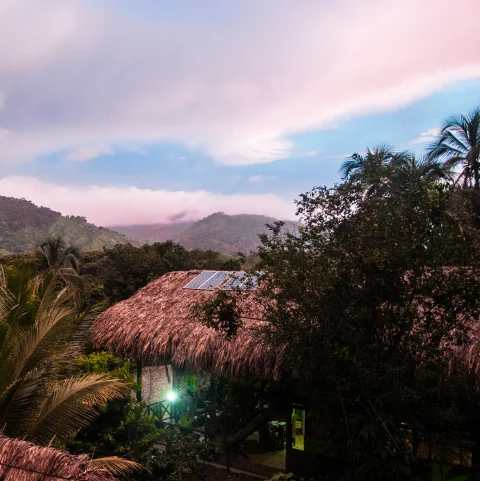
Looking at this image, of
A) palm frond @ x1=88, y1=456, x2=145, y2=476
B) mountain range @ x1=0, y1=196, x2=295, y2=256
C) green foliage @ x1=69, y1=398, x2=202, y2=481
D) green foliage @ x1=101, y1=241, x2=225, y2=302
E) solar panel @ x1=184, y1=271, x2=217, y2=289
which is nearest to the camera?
palm frond @ x1=88, y1=456, x2=145, y2=476

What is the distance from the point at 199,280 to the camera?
1014 cm

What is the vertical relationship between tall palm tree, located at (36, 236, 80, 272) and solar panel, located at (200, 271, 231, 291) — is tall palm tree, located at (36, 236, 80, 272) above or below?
above

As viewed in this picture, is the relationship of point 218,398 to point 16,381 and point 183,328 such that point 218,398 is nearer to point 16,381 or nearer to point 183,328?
point 183,328

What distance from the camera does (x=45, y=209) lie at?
10925 centimetres

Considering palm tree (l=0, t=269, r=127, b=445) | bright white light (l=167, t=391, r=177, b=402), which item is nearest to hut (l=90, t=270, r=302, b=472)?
bright white light (l=167, t=391, r=177, b=402)

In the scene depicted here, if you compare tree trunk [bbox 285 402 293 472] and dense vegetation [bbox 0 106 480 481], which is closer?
dense vegetation [bbox 0 106 480 481]

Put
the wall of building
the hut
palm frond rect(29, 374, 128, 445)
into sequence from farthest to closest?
the wall of building < the hut < palm frond rect(29, 374, 128, 445)

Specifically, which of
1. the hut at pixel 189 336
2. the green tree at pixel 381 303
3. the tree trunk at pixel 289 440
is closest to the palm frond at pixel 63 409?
the hut at pixel 189 336

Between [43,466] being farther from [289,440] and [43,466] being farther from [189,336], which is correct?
[289,440]

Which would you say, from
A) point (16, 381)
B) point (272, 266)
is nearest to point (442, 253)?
point (272, 266)

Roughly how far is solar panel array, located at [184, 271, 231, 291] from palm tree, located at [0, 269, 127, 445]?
180 inches

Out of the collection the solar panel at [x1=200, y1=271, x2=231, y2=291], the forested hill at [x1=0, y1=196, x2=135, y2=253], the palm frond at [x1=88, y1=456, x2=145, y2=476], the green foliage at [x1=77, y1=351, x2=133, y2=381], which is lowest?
the palm frond at [x1=88, y1=456, x2=145, y2=476]

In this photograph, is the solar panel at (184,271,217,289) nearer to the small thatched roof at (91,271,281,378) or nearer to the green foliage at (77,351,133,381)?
the small thatched roof at (91,271,281,378)

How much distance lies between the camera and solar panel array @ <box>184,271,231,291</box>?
9.70 m
